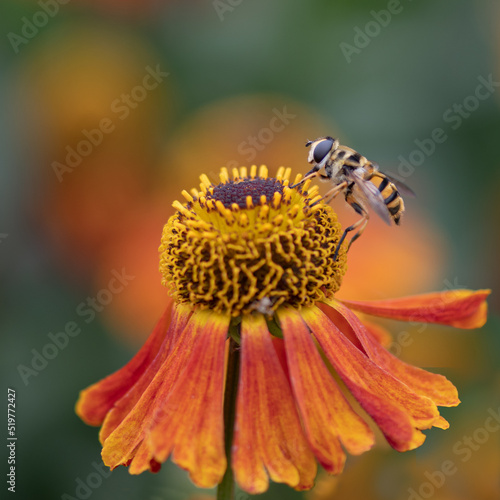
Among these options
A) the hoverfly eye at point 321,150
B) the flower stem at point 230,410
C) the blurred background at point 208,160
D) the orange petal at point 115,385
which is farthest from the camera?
the blurred background at point 208,160

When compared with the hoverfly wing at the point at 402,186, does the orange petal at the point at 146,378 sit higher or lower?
lower

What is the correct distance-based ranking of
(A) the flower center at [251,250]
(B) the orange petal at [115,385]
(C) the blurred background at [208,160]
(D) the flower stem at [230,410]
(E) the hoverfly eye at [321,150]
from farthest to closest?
(C) the blurred background at [208,160] < (E) the hoverfly eye at [321,150] < (B) the orange petal at [115,385] < (A) the flower center at [251,250] < (D) the flower stem at [230,410]

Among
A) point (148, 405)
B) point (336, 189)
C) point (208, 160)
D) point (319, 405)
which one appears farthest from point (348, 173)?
point (208, 160)

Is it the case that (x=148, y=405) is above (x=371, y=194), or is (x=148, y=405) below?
below

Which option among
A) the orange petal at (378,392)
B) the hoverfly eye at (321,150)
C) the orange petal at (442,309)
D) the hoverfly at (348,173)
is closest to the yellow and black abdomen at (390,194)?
the hoverfly at (348,173)

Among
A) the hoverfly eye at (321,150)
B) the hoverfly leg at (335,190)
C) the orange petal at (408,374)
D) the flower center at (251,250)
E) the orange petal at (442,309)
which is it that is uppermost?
the hoverfly eye at (321,150)

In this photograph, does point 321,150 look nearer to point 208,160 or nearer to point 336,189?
point 336,189

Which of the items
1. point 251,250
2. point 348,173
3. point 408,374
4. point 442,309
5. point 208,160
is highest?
point 208,160

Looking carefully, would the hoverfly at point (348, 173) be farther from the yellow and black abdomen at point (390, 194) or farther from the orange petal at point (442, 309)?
the orange petal at point (442, 309)
